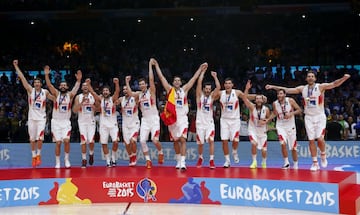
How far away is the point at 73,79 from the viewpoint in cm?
2078

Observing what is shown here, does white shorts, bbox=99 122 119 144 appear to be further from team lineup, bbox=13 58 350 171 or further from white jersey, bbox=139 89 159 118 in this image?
white jersey, bbox=139 89 159 118

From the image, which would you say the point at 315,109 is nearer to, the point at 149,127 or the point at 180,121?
the point at 180,121

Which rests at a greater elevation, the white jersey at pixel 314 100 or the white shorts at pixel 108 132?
the white jersey at pixel 314 100

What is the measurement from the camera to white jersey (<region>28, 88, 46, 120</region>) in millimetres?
11852

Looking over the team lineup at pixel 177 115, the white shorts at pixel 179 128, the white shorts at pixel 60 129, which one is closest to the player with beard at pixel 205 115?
the team lineup at pixel 177 115

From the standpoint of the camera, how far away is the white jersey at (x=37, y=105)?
1185 centimetres

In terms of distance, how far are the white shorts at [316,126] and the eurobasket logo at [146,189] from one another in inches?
123

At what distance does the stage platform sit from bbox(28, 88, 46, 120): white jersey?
144 centimetres

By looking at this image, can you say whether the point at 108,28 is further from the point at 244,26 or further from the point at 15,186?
the point at 15,186

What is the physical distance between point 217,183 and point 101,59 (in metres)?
13.3

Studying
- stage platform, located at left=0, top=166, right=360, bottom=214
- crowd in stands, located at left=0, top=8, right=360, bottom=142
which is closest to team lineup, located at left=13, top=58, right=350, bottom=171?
stage platform, located at left=0, top=166, right=360, bottom=214

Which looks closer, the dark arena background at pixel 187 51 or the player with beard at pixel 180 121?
the player with beard at pixel 180 121

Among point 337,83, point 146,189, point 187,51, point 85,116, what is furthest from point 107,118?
point 187,51

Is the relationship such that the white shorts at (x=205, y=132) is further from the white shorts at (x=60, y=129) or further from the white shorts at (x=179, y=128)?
the white shorts at (x=60, y=129)
